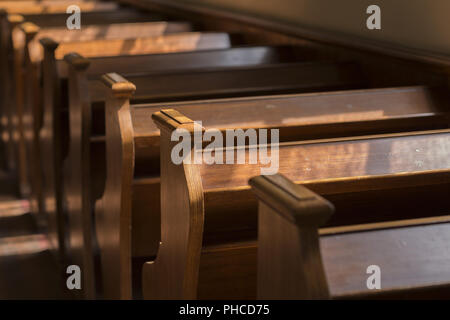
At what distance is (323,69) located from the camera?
11.0ft

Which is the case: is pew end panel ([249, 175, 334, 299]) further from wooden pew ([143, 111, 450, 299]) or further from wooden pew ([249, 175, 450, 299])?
wooden pew ([143, 111, 450, 299])

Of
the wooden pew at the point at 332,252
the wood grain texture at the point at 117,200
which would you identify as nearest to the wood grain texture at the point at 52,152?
the wood grain texture at the point at 117,200

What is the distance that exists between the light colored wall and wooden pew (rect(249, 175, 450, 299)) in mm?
1335

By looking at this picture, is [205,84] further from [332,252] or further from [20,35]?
[332,252]

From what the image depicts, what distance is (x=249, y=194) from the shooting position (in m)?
1.88

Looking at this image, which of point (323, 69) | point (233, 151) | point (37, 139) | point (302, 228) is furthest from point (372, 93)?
point (37, 139)

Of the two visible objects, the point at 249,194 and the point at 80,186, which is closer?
the point at 249,194

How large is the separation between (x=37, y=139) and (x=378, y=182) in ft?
8.57

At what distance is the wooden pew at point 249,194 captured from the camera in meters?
1.87

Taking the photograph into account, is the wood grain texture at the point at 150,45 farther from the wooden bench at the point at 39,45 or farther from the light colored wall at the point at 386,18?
the light colored wall at the point at 386,18

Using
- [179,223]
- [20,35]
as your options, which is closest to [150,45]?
[20,35]

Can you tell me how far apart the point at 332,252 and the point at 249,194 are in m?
0.52

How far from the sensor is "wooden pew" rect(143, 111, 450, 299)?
6.15 feet

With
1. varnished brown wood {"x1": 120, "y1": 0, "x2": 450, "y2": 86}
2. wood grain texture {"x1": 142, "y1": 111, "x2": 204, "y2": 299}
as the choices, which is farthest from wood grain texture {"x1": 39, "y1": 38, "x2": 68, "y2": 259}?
wood grain texture {"x1": 142, "y1": 111, "x2": 204, "y2": 299}
